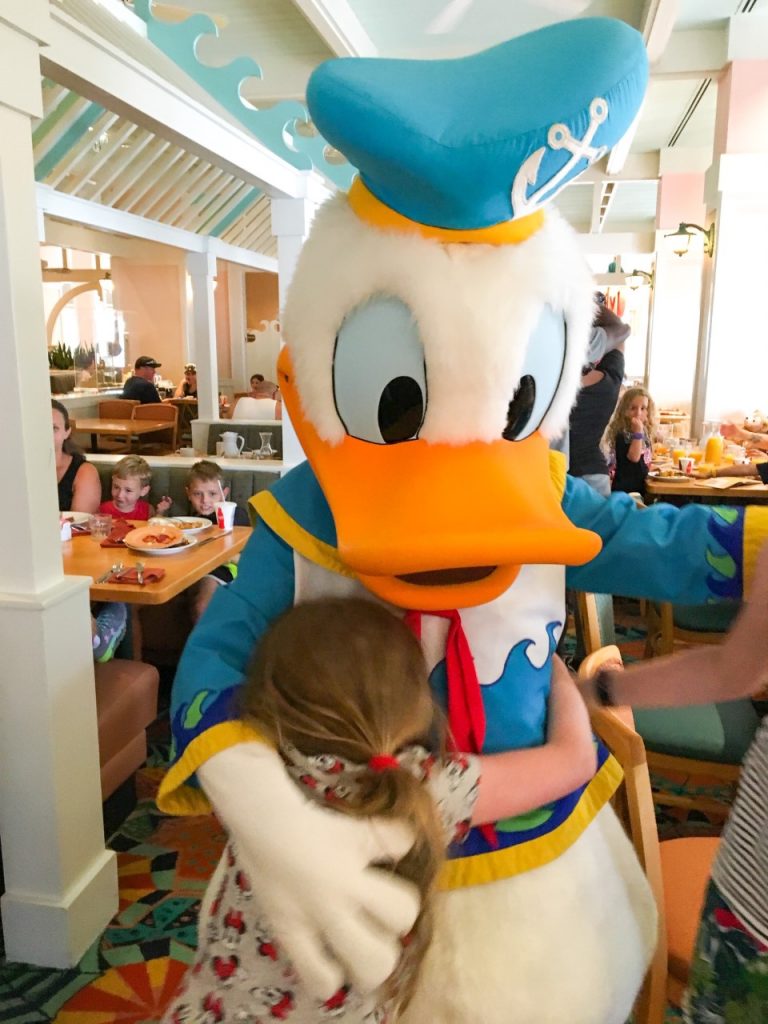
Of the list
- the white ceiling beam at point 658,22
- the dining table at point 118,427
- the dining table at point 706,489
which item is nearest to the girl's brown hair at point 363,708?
the dining table at point 706,489

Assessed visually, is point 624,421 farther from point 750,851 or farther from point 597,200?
point 597,200

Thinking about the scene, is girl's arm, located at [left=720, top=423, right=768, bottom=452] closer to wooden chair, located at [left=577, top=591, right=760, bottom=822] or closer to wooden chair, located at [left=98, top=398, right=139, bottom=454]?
wooden chair, located at [left=577, top=591, right=760, bottom=822]

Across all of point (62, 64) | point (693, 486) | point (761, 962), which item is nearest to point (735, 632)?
point (761, 962)

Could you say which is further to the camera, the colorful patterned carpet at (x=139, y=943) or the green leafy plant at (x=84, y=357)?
the green leafy plant at (x=84, y=357)

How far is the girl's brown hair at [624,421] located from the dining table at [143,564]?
2.00 meters

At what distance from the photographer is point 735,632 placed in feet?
2.95

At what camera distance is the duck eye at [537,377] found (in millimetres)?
829

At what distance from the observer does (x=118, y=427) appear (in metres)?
7.86

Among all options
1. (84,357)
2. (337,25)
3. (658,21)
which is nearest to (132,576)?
(337,25)

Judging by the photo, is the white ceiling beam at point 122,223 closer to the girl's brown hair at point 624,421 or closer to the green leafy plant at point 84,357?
the green leafy plant at point 84,357

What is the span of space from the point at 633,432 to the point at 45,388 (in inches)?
121

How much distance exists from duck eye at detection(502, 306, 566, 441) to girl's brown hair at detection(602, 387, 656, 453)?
10.6 ft

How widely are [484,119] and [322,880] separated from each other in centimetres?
68

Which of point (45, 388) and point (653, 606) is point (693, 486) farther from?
point (45, 388)
